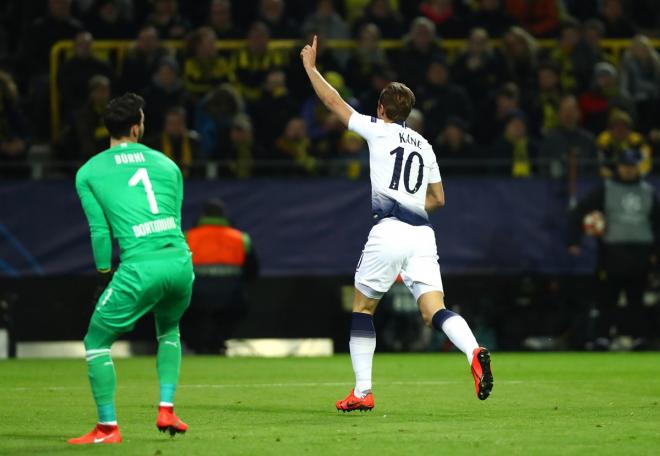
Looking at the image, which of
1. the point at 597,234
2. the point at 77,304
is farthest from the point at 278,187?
the point at 597,234

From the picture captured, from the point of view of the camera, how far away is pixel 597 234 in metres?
19.1

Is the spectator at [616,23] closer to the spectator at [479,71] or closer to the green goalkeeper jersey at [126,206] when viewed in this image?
the spectator at [479,71]

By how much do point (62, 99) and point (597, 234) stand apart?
23.8 ft

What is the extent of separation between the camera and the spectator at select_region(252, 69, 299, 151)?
19.9 m

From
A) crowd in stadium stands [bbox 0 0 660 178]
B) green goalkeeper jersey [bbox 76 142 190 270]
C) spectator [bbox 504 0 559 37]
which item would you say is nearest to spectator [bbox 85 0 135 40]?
crowd in stadium stands [bbox 0 0 660 178]

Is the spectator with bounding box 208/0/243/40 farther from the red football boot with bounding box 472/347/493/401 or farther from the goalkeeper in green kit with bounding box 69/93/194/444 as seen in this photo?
the goalkeeper in green kit with bounding box 69/93/194/444

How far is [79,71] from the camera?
19.9 m

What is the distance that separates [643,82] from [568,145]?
2111 millimetres

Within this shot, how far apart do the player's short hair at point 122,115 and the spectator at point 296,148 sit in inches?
410

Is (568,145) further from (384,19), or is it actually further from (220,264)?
(220,264)

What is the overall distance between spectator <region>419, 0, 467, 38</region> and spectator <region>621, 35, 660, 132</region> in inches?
103

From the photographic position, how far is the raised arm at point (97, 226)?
8617mm

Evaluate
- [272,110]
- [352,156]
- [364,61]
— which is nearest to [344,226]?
[352,156]

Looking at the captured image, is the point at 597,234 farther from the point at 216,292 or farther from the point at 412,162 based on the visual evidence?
the point at 412,162
